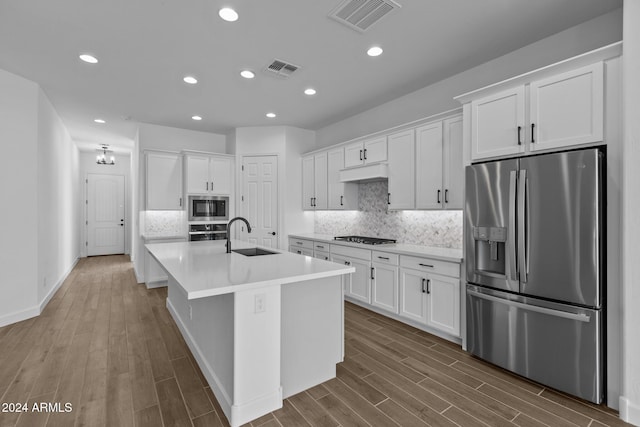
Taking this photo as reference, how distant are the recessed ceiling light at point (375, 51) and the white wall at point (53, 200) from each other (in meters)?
4.14

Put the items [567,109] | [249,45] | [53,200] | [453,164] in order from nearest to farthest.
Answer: [567,109] < [249,45] < [453,164] < [53,200]

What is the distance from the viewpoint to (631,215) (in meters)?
→ 1.91

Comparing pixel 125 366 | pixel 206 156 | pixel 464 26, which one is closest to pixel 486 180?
pixel 464 26

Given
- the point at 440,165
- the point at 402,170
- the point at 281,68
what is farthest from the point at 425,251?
the point at 281,68

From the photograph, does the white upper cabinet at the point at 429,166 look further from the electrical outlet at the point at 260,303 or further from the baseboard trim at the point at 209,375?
the baseboard trim at the point at 209,375

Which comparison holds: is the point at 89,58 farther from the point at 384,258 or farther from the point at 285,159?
the point at 384,258

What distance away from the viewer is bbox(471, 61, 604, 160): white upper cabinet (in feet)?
6.91

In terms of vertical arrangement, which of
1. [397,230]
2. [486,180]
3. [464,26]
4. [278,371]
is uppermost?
[464,26]

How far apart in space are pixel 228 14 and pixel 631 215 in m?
3.16

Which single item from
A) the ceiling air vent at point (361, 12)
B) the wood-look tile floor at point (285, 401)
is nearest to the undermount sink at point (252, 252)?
the wood-look tile floor at point (285, 401)

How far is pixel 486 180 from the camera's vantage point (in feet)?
8.58

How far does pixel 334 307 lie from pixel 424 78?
113 inches

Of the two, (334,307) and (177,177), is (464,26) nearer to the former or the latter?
(334,307)

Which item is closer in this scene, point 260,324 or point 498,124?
point 260,324
